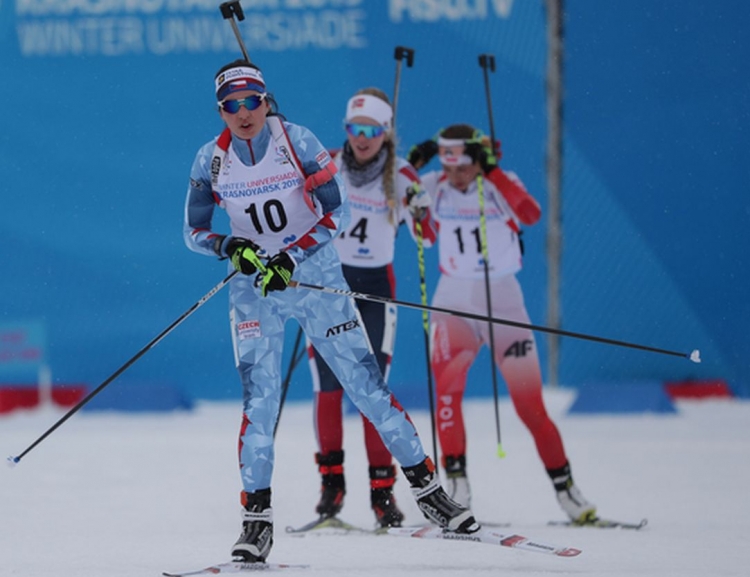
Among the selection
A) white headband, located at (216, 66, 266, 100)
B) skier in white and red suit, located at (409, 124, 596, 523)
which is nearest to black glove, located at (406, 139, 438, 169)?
skier in white and red suit, located at (409, 124, 596, 523)

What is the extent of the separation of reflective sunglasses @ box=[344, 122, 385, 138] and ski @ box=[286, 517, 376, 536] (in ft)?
4.83

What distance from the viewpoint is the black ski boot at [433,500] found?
13.3 feet

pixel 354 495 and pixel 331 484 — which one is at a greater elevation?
pixel 354 495

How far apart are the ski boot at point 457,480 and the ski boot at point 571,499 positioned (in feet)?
1.12

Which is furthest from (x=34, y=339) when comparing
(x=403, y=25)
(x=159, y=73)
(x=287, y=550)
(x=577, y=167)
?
(x=287, y=550)

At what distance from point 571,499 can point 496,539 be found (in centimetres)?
115

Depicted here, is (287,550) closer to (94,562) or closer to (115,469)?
(94,562)

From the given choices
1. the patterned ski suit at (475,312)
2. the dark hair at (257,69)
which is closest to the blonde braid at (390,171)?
the patterned ski suit at (475,312)

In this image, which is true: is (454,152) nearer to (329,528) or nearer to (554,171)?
(329,528)

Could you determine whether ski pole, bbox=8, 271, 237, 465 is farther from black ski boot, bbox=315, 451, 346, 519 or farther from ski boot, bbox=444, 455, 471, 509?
ski boot, bbox=444, 455, 471, 509

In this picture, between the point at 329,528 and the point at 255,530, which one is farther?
the point at 329,528

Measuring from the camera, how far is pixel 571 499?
16.7 ft

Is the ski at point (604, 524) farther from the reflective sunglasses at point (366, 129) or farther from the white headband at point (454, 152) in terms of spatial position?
the reflective sunglasses at point (366, 129)

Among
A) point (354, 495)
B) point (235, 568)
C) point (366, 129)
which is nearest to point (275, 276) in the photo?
point (235, 568)
